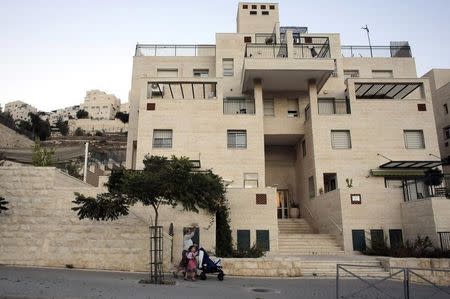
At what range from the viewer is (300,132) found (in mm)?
27016

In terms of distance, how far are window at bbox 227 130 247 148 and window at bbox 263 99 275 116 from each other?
3.55 m

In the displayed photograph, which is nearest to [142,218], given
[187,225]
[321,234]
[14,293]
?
[187,225]

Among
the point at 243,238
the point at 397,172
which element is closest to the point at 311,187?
the point at 397,172

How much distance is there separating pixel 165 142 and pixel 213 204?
970 cm

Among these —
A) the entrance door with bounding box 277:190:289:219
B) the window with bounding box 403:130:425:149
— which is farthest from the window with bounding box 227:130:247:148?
the window with bounding box 403:130:425:149

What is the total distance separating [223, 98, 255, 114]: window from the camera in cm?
2596

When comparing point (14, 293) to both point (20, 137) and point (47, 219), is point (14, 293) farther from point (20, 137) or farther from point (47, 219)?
point (20, 137)

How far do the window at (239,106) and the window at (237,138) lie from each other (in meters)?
1.64

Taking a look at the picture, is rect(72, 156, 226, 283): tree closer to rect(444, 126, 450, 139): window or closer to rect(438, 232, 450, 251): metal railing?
rect(438, 232, 450, 251): metal railing

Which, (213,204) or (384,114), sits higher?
(384,114)

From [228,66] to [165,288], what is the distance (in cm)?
2259

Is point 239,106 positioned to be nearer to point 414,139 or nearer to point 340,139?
point 340,139

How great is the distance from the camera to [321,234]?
21422 mm

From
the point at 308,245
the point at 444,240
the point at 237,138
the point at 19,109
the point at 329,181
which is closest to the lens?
the point at 444,240
